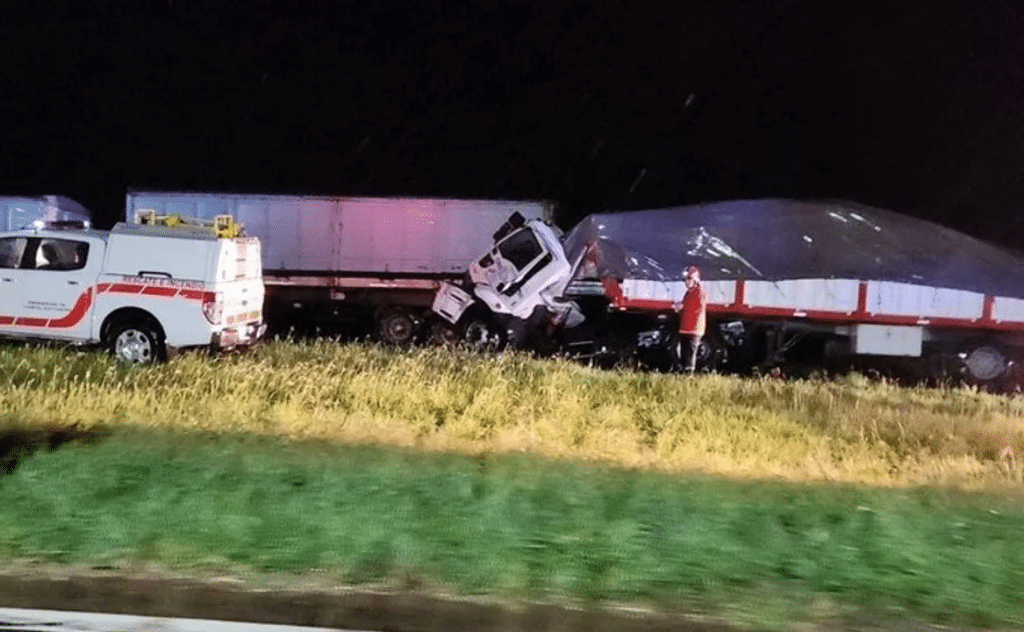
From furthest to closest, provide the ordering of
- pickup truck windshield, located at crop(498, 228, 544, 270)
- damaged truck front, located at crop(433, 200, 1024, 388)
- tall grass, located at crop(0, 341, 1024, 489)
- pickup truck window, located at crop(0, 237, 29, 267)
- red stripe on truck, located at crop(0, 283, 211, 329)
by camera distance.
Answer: pickup truck windshield, located at crop(498, 228, 544, 270) → damaged truck front, located at crop(433, 200, 1024, 388) → pickup truck window, located at crop(0, 237, 29, 267) → red stripe on truck, located at crop(0, 283, 211, 329) → tall grass, located at crop(0, 341, 1024, 489)

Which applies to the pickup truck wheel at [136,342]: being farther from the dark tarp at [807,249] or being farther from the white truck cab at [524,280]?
the dark tarp at [807,249]

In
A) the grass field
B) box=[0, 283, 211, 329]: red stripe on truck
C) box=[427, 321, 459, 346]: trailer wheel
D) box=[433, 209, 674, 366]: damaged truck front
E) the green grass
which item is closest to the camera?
the green grass

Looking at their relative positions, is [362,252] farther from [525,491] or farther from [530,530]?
[530,530]

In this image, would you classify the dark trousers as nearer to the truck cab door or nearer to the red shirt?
the red shirt

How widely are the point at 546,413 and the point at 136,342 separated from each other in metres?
6.28

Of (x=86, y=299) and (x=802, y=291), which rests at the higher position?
(x=802, y=291)

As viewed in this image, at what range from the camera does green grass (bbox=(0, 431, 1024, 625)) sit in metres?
5.48

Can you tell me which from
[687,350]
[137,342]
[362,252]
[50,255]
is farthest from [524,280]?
[50,255]

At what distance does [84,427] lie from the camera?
8.82 meters

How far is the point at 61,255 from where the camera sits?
47.1 ft

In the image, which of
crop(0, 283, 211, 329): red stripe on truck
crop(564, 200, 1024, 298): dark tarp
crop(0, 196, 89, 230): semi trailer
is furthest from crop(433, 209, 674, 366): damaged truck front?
crop(0, 196, 89, 230): semi trailer

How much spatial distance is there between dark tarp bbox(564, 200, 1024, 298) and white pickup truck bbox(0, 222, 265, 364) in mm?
6825

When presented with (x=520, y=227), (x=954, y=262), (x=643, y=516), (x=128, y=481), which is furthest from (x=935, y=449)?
(x=520, y=227)

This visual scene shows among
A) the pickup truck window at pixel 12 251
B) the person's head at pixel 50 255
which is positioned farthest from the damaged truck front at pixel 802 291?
the pickup truck window at pixel 12 251
